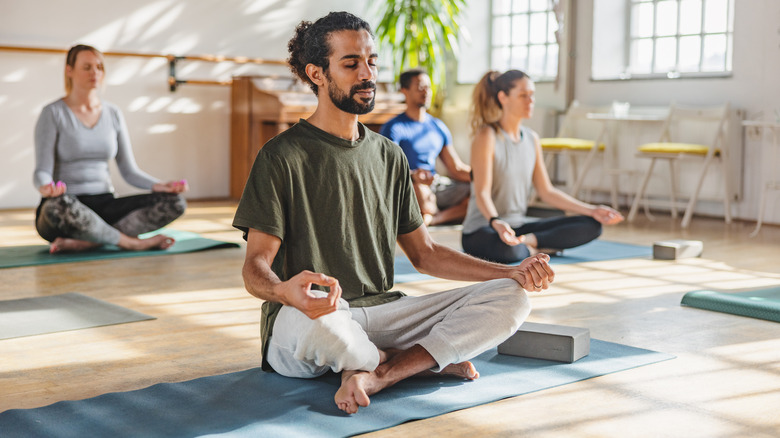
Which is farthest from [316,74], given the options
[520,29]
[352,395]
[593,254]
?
[520,29]

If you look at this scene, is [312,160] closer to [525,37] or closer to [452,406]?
[452,406]

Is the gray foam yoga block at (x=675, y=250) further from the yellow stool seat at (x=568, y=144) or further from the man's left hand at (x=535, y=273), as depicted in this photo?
the man's left hand at (x=535, y=273)

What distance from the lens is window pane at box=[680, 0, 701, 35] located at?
7102 millimetres

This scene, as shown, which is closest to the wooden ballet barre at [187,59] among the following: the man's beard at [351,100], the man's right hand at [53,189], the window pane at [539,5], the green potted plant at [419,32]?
the green potted plant at [419,32]

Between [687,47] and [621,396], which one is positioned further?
[687,47]

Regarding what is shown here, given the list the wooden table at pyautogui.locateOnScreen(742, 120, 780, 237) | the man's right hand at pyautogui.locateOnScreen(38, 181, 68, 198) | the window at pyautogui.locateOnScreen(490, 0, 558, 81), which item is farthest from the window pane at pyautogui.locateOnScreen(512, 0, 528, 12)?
the man's right hand at pyautogui.locateOnScreen(38, 181, 68, 198)

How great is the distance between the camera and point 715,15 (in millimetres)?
6973

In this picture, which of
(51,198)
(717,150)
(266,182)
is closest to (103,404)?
(266,182)

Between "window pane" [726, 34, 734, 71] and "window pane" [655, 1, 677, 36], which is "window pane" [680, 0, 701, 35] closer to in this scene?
"window pane" [655, 1, 677, 36]

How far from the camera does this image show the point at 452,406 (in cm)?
227

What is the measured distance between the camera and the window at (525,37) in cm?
834

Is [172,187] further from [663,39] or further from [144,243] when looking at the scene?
[663,39]

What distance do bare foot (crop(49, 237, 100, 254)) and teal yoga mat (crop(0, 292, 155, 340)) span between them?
1131mm

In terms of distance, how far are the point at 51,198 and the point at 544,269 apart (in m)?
3.03
